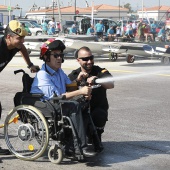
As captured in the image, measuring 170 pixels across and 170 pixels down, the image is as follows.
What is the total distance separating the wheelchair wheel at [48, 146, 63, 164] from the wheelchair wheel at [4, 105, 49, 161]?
0.15 m

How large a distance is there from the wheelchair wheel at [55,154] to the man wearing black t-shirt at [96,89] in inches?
26.3

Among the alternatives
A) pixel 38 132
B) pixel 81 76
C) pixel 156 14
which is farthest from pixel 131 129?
pixel 156 14

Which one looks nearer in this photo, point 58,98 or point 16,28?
point 58,98

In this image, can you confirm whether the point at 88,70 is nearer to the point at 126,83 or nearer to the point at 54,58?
the point at 54,58

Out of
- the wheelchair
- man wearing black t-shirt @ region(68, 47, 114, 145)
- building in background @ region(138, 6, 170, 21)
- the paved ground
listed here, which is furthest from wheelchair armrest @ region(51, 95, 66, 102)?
building in background @ region(138, 6, 170, 21)

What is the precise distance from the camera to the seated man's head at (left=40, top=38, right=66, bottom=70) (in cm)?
628

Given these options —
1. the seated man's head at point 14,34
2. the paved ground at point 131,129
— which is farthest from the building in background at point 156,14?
the seated man's head at point 14,34

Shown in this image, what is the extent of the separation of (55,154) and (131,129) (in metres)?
2.33

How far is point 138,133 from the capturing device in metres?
7.93

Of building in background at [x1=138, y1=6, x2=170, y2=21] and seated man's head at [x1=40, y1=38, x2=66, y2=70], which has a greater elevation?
building in background at [x1=138, y1=6, x2=170, y2=21]

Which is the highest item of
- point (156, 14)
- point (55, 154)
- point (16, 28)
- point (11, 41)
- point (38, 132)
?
point (156, 14)

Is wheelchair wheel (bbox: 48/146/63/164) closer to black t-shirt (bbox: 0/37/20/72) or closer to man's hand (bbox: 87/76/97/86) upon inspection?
man's hand (bbox: 87/76/97/86)

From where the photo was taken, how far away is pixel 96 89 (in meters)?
6.68

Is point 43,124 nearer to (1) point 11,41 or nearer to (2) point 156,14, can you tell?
(1) point 11,41
